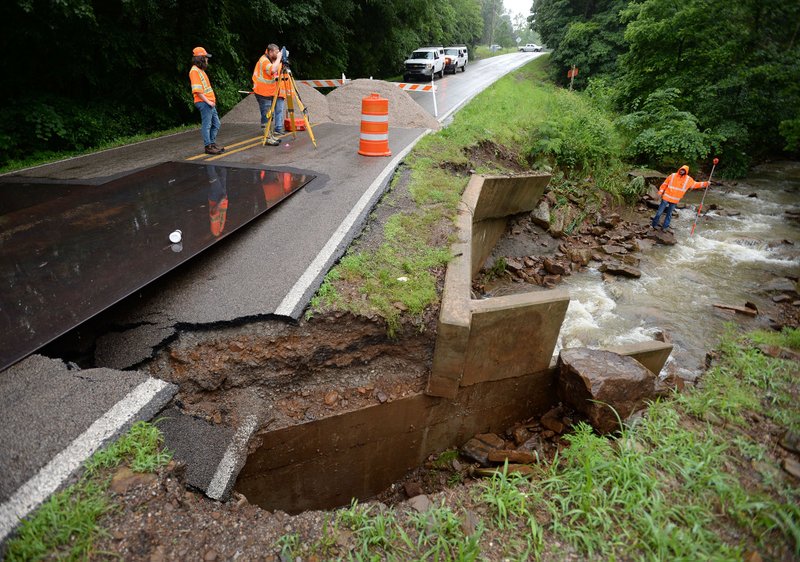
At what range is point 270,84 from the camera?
32.4 feet

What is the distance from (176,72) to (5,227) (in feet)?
28.8

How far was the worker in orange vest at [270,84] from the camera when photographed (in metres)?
9.34

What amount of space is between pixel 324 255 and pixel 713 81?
17.5 meters

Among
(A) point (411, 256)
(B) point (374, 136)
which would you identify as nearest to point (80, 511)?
(A) point (411, 256)

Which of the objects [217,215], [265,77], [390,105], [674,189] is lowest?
[217,215]

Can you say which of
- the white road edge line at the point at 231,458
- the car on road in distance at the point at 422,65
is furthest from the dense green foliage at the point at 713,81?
the white road edge line at the point at 231,458

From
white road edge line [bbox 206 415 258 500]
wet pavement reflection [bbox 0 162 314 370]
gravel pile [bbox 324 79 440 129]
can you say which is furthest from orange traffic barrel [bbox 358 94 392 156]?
white road edge line [bbox 206 415 258 500]

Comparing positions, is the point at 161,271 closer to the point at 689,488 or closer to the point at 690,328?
the point at 689,488

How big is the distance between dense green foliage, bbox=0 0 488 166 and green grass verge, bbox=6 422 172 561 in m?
8.72

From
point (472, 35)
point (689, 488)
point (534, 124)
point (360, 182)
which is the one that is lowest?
point (689, 488)

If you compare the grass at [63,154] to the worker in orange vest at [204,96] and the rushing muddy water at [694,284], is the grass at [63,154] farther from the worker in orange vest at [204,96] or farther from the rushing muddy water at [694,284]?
the rushing muddy water at [694,284]

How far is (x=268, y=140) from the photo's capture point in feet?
31.7

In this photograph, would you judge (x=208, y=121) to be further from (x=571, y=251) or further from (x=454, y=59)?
(x=454, y=59)

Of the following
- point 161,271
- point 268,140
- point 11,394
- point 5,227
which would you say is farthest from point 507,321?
point 268,140
